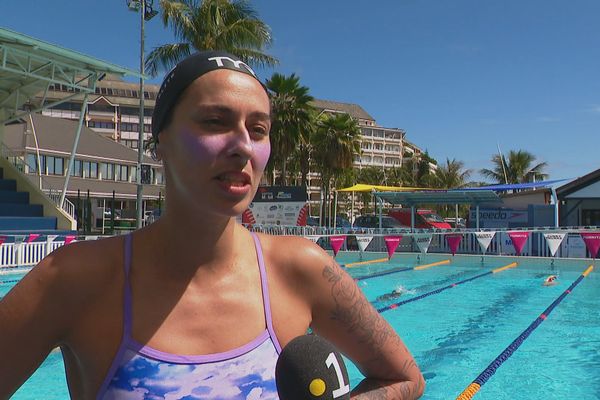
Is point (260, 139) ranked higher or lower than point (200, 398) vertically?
higher

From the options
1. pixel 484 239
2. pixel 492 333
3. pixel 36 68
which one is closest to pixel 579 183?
pixel 484 239

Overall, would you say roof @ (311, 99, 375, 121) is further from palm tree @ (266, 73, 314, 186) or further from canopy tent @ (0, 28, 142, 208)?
canopy tent @ (0, 28, 142, 208)

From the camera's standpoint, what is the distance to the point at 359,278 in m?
16.8

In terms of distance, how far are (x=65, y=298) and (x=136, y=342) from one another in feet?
0.61

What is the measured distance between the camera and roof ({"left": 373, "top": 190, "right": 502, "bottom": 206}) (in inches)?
1030

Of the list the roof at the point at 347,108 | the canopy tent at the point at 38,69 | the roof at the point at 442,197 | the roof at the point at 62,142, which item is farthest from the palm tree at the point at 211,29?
the roof at the point at 347,108

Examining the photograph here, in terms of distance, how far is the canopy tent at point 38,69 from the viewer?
Result: 17.8 m

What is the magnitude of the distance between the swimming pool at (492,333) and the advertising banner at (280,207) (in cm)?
554

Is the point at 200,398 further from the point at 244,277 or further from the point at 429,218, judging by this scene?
the point at 429,218

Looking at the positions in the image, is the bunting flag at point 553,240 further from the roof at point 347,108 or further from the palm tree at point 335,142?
the roof at point 347,108

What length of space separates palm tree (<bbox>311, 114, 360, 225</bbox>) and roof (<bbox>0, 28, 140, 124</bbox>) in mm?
16293

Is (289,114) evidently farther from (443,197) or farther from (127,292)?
(127,292)

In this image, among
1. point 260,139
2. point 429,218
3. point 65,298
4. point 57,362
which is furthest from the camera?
point 429,218

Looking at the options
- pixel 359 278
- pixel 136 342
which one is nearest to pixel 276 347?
pixel 136 342
